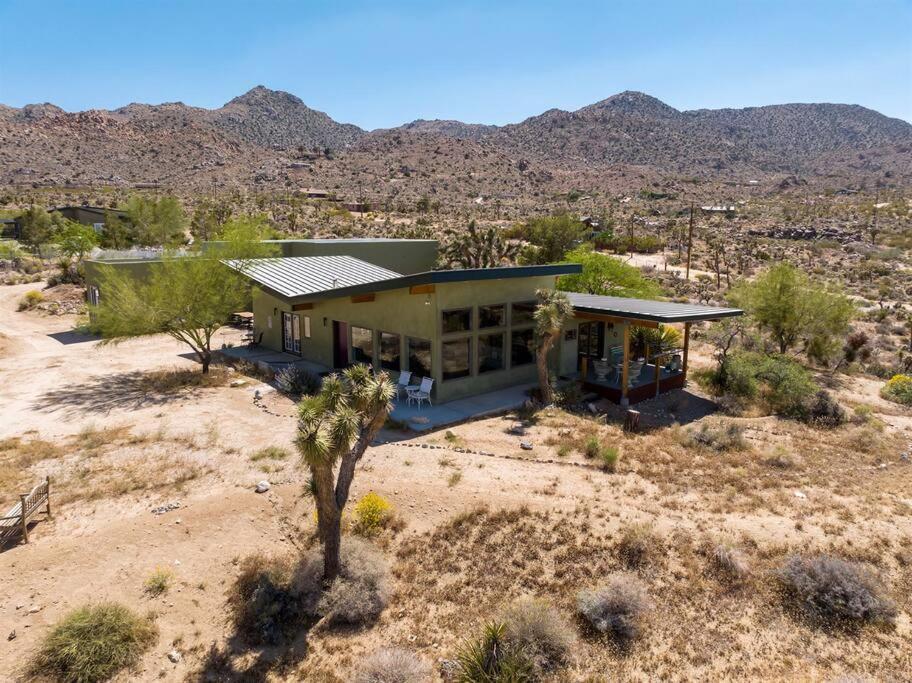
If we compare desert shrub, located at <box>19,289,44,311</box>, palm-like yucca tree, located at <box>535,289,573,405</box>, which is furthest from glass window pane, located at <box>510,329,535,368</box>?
desert shrub, located at <box>19,289,44,311</box>

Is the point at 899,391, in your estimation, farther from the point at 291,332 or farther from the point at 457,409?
the point at 291,332

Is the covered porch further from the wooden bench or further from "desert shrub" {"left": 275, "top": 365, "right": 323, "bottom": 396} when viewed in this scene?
the wooden bench

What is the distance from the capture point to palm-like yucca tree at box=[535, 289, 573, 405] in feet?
49.8

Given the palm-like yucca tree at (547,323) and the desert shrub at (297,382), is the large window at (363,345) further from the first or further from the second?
the palm-like yucca tree at (547,323)

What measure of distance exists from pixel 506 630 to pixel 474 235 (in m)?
28.9

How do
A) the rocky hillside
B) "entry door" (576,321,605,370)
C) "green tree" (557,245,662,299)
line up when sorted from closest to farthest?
"entry door" (576,321,605,370)
"green tree" (557,245,662,299)
the rocky hillside

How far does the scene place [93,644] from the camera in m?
7.21

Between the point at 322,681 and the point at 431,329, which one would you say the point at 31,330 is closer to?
the point at 431,329

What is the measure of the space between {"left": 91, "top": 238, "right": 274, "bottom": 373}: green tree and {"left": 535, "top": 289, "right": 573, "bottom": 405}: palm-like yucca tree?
10526 millimetres

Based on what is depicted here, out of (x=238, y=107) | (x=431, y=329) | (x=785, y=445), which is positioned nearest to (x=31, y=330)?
(x=431, y=329)

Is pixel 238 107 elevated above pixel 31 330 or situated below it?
above

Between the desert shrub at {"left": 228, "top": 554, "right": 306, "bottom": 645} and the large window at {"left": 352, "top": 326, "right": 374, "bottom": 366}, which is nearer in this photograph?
the desert shrub at {"left": 228, "top": 554, "right": 306, "bottom": 645}

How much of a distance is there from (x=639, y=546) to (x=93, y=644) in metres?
7.76

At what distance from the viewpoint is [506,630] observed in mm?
7359
